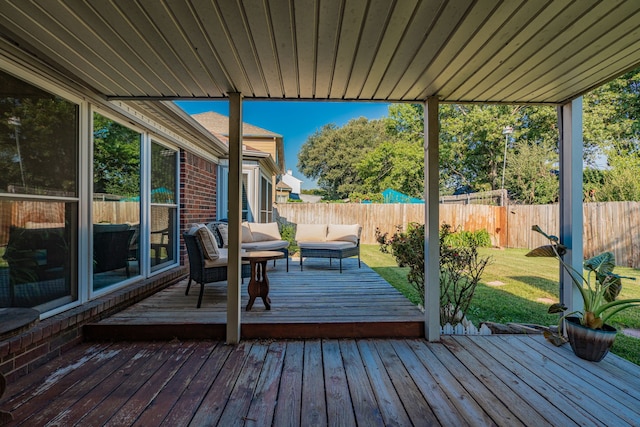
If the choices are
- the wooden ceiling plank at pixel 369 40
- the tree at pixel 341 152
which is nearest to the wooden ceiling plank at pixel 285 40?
the wooden ceiling plank at pixel 369 40

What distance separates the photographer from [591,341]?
8.16 ft

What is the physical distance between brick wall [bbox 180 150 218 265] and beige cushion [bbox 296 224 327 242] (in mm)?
1901

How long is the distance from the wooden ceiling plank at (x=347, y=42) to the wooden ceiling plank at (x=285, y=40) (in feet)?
1.00

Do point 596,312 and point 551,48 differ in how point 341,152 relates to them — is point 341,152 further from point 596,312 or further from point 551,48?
point 551,48

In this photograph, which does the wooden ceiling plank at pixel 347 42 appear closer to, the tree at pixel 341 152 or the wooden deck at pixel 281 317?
the wooden deck at pixel 281 317

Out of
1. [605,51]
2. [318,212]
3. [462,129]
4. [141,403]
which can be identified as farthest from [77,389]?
[462,129]

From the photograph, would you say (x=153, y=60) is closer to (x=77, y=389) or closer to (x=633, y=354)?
(x=77, y=389)

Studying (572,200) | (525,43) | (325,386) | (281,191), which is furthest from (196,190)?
(281,191)

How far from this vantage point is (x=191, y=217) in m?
5.20

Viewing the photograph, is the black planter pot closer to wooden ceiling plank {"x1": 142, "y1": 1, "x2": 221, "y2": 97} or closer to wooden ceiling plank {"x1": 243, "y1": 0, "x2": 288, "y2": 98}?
wooden ceiling plank {"x1": 243, "y1": 0, "x2": 288, "y2": 98}

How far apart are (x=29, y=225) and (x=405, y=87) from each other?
3280mm

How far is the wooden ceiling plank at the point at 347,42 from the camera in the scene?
164 centimetres

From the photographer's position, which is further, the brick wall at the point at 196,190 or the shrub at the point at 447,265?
the brick wall at the point at 196,190

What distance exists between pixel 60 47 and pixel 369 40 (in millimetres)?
2106
